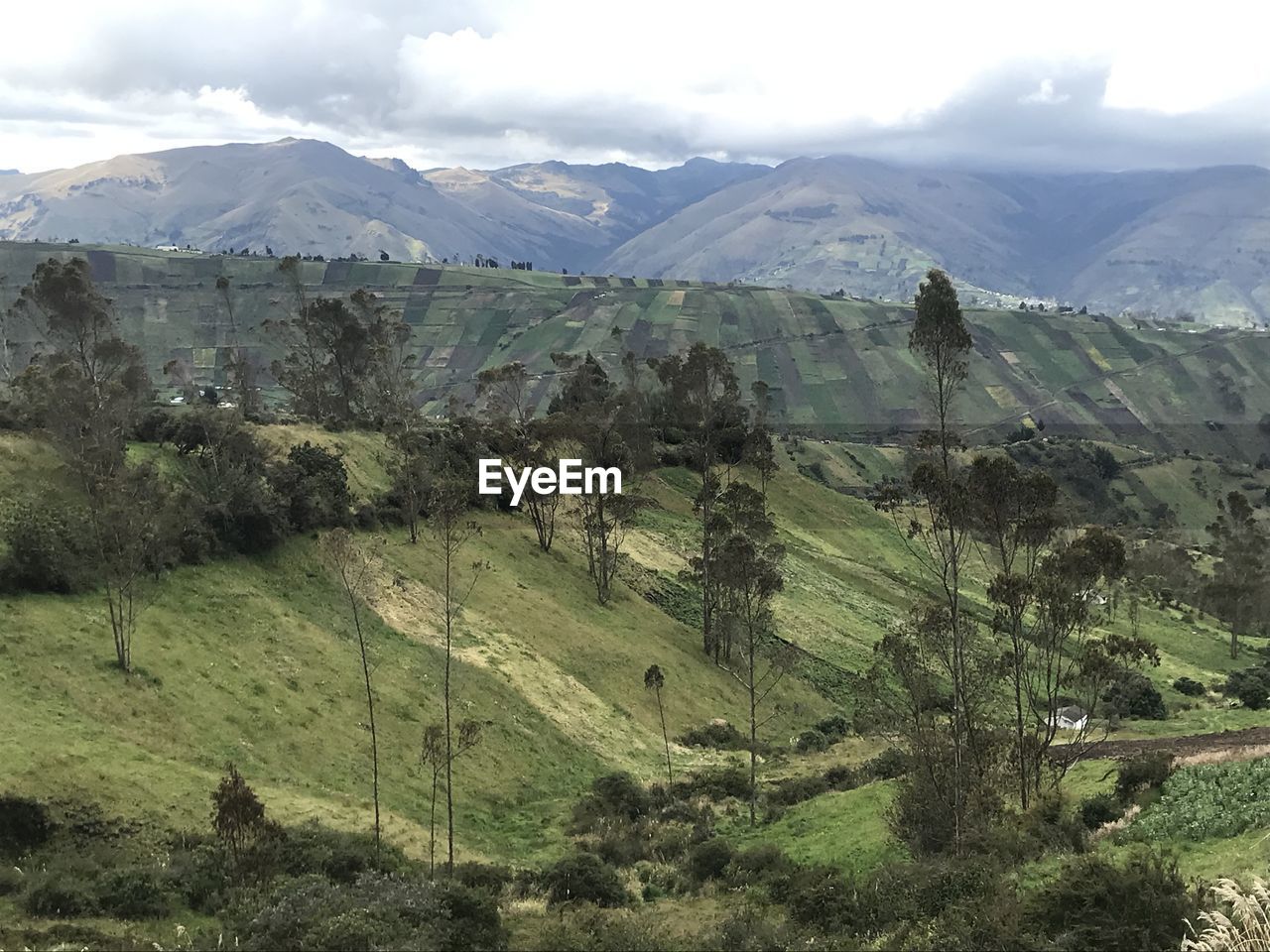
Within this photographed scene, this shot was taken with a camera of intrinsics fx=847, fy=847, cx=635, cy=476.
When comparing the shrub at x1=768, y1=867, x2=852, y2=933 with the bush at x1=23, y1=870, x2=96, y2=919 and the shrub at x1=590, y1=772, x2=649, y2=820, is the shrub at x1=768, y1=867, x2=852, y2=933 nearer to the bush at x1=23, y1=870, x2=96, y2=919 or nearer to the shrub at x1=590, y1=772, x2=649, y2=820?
the shrub at x1=590, y1=772, x2=649, y2=820

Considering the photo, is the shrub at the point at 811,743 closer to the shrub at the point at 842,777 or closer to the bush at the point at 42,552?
the shrub at the point at 842,777

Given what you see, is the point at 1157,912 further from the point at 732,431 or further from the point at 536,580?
the point at 732,431

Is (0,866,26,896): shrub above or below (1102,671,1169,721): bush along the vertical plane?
above

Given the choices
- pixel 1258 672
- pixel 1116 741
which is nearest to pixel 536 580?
pixel 1116 741

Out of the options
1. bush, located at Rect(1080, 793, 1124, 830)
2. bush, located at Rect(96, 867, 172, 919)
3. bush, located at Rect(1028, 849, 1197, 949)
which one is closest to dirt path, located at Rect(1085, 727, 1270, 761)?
bush, located at Rect(1080, 793, 1124, 830)

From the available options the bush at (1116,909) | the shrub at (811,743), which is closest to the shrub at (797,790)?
the shrub at (811,743)

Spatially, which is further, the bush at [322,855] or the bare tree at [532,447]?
the bare tree at [532,447]
